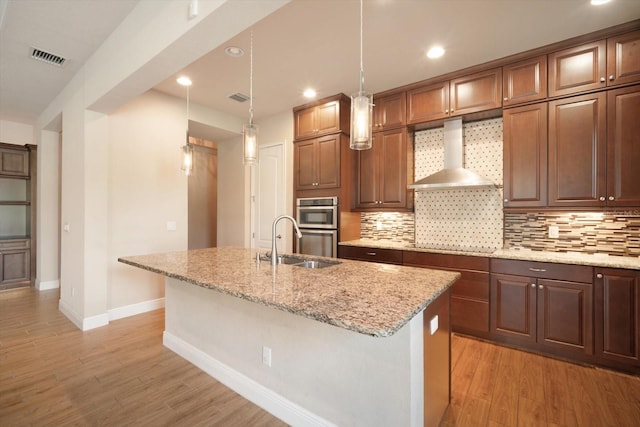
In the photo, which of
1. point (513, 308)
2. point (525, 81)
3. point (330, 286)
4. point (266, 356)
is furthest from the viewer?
point (525, 81)

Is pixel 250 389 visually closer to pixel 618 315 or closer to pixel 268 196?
pixel 618 315

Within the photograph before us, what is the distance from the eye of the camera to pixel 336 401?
1579 mm

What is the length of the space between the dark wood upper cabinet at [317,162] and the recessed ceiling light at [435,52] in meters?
1.34

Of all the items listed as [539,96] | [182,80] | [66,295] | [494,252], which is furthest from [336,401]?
[66,295]

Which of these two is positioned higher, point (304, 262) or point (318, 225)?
point (318, 225)

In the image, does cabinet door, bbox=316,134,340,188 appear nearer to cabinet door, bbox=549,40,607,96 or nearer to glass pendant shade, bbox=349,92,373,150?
glass pendant shade, bbox=349,92,373,150

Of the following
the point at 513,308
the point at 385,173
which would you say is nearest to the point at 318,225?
the point at 385,173

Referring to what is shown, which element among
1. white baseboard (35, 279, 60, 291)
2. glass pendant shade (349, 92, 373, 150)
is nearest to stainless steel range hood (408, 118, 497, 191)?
glass pendant shade (349, 92, 373, 150)

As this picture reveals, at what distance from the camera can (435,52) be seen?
2.77 m

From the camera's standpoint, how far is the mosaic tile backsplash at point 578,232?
8.52ft

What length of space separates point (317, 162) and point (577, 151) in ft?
8.79

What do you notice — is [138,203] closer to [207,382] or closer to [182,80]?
[182,80]

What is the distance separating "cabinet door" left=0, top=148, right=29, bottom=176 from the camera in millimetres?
4691

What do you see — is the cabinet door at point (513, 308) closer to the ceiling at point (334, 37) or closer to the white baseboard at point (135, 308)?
the ceiling at point (334, 37)
